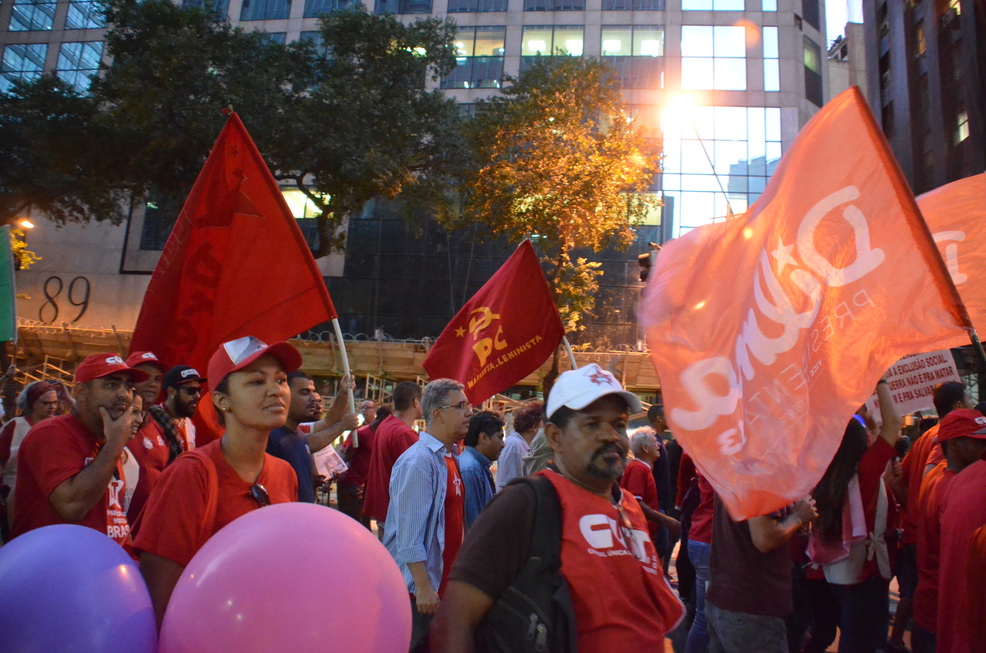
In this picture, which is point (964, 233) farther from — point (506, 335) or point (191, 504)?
point (191, 504)

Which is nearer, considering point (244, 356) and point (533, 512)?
point (533, 512)

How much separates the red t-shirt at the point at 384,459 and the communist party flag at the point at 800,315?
9.96ft

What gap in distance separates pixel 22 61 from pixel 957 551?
148 ft

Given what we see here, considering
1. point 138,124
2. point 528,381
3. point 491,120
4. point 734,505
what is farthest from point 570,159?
point 734,505

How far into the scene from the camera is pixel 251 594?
1.93m

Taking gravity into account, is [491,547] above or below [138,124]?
below

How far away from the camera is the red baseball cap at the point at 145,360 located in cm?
418

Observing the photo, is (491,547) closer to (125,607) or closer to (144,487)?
(125,607)

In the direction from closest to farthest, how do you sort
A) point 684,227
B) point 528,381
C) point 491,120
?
point 491,120
point 528,381
point 684,227

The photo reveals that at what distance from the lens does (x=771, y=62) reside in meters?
32.0

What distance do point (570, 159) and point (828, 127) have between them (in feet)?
54.0

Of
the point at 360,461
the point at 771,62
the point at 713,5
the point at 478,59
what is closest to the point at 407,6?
the point at 478,59

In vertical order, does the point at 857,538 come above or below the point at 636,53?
below

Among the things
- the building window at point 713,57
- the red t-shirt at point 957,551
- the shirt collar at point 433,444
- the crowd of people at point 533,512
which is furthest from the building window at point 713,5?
the red t-shirt at point 957,551
